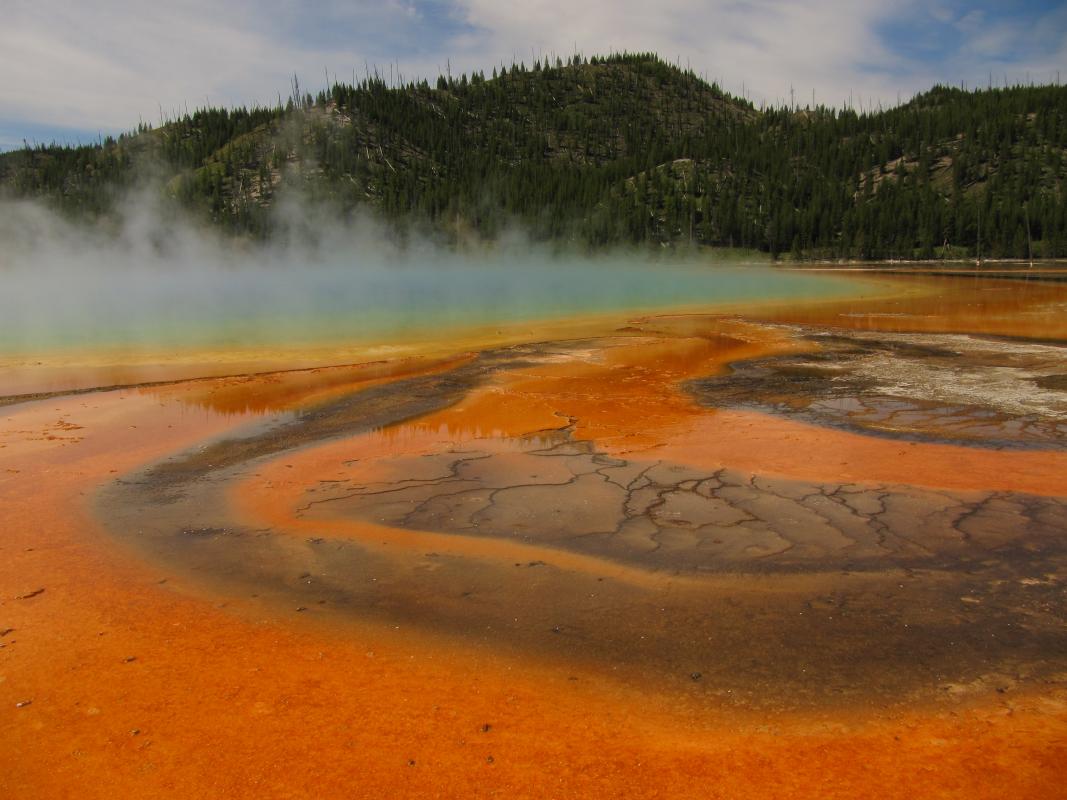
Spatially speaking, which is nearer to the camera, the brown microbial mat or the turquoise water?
the brown microbial mat

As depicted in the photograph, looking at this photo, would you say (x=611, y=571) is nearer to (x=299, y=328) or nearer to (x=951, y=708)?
(x=951, y=708)

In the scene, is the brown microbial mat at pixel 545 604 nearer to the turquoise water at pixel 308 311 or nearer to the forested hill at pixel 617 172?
the turquoise water at pixel 308 311

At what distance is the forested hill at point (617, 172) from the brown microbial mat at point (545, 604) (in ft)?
284

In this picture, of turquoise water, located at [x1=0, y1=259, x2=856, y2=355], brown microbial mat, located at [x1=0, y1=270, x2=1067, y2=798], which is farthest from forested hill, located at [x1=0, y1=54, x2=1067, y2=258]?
brown microbial mat, located at [x1=0, y1=270, x2=1067, y2=798]

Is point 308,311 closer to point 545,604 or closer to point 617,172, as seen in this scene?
point 545,604

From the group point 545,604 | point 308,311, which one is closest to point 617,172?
point 308,311

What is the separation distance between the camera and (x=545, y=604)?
533 centimetres

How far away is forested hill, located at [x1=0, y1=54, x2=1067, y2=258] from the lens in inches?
3686

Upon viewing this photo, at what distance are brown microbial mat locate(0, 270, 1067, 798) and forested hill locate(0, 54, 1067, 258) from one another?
3409 inches

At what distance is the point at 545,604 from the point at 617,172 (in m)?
135

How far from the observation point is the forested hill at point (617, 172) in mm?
93625

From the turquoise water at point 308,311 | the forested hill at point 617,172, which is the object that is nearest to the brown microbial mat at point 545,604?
the turquoise water at point 308,311

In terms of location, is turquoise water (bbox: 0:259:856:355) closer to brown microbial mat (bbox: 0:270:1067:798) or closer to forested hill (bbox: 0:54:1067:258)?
brown microbial mat (bbox: 0:270:1067:798)

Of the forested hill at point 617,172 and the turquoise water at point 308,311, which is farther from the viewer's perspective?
the forested hill at point 617,172
